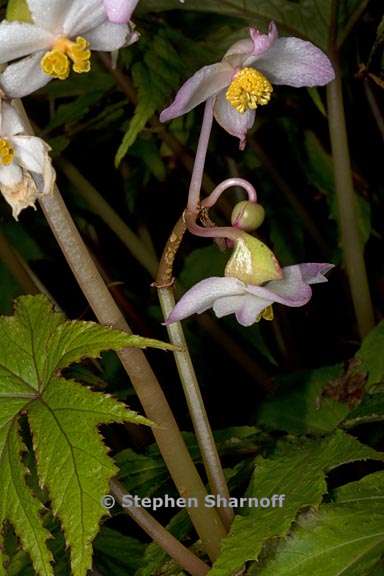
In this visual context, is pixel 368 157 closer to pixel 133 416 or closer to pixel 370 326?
pixel 370 326

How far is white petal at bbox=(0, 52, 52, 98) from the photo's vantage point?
621 millimetres

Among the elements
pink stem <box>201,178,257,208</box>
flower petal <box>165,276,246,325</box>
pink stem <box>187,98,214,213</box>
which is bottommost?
flower petal <box>165,276,246,325</box>

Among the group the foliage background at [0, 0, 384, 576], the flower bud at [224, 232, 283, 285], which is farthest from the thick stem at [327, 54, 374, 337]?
the flower bud at [224, 232, 283, 285]

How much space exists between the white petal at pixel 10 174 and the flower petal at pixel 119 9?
13 cm

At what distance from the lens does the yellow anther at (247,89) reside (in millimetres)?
699

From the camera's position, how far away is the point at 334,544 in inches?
28.8

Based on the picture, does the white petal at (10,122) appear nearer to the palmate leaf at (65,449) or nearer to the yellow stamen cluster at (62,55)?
the yellow stamen cluster at (62,55)

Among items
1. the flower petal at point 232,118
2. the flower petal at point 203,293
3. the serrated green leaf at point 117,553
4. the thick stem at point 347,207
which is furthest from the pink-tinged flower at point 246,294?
the thick stem at point 347,207

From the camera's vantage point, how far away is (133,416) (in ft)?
2.11

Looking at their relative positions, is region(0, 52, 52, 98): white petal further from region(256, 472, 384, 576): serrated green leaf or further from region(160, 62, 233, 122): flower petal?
region(256, 472, 384, 576): serrated green leaf

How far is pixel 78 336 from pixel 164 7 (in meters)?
0.59

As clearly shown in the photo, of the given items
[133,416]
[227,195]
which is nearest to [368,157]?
[227,195]

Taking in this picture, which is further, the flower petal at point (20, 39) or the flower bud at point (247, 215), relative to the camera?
the flower bud at point (247, 215)

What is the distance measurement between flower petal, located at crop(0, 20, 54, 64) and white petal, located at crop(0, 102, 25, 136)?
0.03 metres
